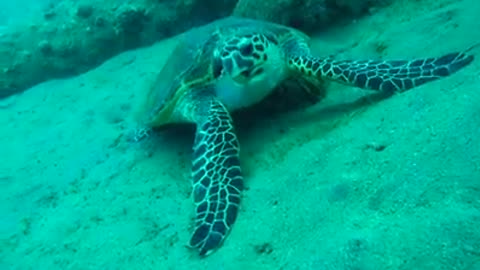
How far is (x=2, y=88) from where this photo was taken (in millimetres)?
11188

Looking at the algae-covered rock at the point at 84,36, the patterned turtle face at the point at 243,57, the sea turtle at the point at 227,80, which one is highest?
the patterned turtle face at the point at 243,57

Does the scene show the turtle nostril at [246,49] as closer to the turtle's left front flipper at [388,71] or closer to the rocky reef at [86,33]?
the turtle's left front flipper at [388,71]

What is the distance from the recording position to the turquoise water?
2.58 metres

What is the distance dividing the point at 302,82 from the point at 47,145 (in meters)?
4.53

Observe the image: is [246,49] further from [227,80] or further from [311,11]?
[311,11]

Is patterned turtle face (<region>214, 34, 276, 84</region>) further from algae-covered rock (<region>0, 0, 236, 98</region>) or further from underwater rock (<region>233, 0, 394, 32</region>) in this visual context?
algae-covered rock (<region>0, 0, 236, 98</region>)

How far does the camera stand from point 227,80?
4.84m

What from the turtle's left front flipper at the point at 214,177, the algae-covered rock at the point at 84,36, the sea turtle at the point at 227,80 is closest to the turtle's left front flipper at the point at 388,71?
the sea turtle at the point at 227,80

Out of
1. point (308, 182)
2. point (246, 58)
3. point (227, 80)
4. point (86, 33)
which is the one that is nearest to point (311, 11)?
point (227, 80)

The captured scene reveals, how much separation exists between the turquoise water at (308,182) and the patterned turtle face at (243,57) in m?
0.74

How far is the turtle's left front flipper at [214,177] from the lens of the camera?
3555 millimetres

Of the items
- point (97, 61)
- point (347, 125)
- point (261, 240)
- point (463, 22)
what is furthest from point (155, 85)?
point (97, 61)

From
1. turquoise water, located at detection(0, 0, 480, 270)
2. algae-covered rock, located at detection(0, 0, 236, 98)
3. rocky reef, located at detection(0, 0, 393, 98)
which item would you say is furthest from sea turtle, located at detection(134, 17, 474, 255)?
algae-covered rock, located at detection(0, 0, 236, 98)

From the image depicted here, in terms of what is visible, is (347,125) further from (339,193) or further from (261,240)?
(261,240)
